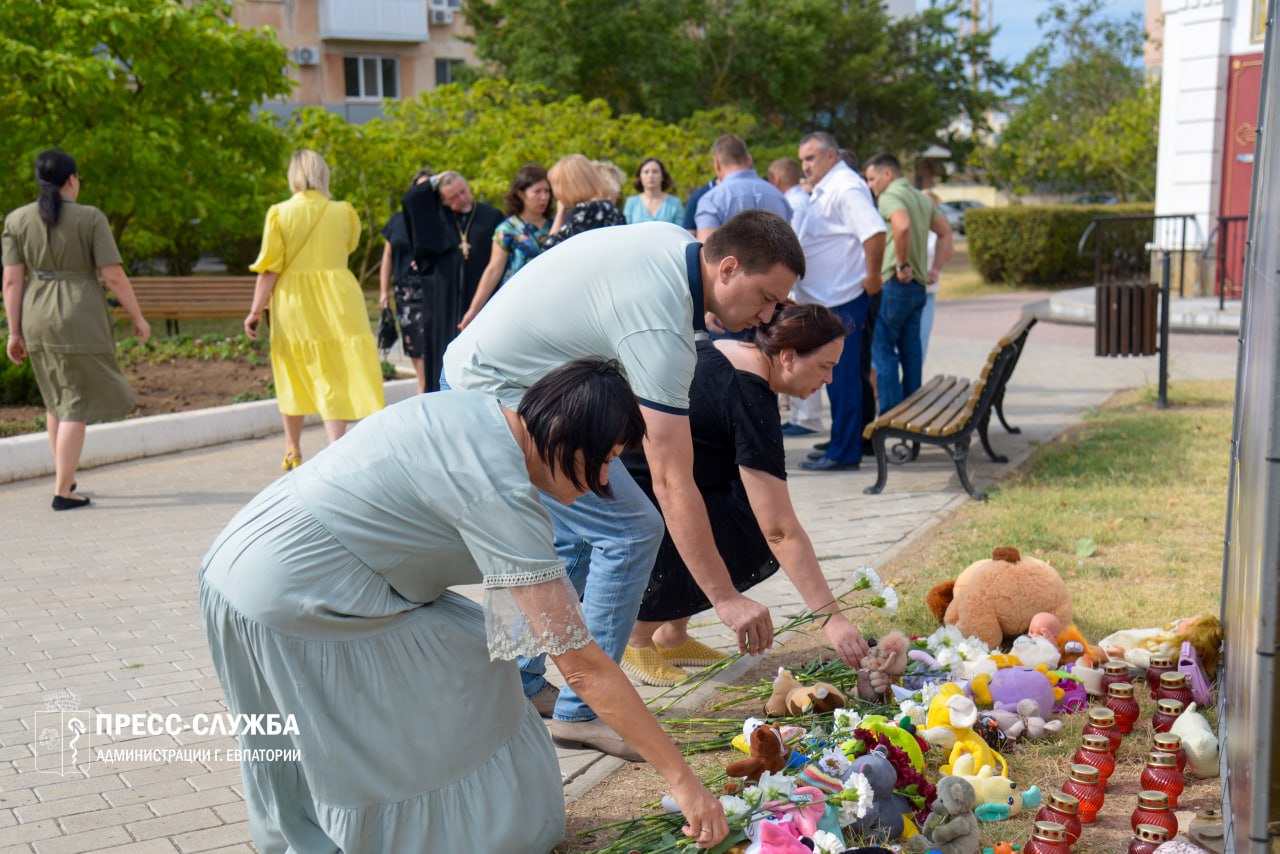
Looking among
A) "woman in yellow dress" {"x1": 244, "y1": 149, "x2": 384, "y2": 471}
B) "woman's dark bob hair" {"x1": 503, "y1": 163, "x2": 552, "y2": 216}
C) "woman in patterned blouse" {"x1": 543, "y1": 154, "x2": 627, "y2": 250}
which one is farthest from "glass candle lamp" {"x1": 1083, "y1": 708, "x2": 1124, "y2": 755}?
"woman's dark bob hair" {"x1": 503, "y1": 163, "x2": 552, "y2": 216}

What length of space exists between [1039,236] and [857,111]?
14378mm

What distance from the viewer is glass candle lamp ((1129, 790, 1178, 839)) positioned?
120 inches

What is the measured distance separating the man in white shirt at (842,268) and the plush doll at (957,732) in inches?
167

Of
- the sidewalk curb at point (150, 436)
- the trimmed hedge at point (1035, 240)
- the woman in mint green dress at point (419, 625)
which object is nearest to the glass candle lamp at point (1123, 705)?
the woman in mint green dress at point (419, 625)

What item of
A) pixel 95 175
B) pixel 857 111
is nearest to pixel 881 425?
pixel 95 175

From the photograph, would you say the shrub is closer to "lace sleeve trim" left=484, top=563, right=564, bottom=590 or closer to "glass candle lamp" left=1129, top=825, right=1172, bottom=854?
"lace sleeve trim" left=484, top=563, right=564, bottom=590

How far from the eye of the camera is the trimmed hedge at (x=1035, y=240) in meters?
22.0

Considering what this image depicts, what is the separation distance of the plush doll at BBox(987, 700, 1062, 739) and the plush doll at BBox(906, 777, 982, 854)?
2.10 ft

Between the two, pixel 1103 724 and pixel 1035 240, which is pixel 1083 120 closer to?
pixel 1035 240

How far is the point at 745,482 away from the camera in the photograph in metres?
3.89

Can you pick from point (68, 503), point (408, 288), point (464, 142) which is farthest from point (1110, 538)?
point (464, 142)

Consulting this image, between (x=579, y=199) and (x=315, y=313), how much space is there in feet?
5.90

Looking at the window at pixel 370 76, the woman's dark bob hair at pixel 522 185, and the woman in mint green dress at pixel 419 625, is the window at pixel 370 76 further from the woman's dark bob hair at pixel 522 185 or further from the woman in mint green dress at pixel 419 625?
the woman in mint green dress at pixel 419 625

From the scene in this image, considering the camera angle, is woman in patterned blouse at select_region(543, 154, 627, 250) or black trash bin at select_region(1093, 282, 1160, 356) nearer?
woman in patterned blouse at select_region(543, 154, 627, 250)
